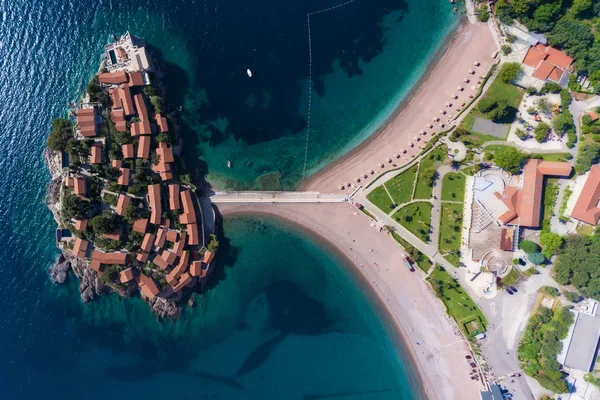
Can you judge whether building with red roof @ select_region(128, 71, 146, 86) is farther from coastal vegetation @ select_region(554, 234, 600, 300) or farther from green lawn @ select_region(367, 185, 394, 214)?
coastal vegetation @ select_region(554, 234, 600, 300)

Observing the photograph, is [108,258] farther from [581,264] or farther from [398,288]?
[581,264]

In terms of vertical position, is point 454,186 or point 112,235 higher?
point 454,186

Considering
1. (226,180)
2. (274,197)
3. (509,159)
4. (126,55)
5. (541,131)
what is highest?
(126,55)

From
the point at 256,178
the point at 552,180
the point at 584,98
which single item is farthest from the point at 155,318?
the point at 584,98

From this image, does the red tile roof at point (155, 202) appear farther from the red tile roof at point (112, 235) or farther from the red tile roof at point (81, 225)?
the red tile roof at point (81, 225)

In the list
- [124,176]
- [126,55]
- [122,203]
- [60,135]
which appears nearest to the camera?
[60,135]

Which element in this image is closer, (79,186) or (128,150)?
(79,186)

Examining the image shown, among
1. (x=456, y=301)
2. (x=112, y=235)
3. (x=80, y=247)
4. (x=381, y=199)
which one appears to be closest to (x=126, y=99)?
(x=112, y=235)
